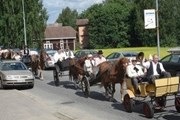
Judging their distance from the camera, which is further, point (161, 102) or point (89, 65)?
point (89, 65)

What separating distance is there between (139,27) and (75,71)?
86.7 metres

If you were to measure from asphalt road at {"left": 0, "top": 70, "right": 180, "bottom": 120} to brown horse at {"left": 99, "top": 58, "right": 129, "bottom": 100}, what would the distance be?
683 mm

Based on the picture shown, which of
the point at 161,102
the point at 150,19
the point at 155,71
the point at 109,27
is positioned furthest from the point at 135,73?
the point at 109,27

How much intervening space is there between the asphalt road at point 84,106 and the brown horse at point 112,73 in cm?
68

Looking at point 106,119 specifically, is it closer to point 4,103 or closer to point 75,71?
point 4,103

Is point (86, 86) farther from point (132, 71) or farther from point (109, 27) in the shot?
point (109, 27)

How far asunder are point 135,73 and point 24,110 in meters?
3.96

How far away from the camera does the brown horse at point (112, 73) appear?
16656mm

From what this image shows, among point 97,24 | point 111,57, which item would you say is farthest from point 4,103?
point 97,24

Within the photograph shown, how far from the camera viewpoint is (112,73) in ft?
56.4

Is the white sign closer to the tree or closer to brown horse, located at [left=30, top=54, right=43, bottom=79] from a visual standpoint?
brown horse, located at [left=30, top=54, right=43, bottom=79]

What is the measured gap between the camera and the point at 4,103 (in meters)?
18.2

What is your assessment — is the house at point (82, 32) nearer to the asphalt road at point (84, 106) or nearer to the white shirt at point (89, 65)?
the asphalt road at point (84, 106)

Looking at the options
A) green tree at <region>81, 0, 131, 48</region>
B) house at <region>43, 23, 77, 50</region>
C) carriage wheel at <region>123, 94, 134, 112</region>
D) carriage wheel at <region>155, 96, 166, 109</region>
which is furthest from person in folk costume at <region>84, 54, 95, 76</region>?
house at <region>43, 23, 77, 50</region>
